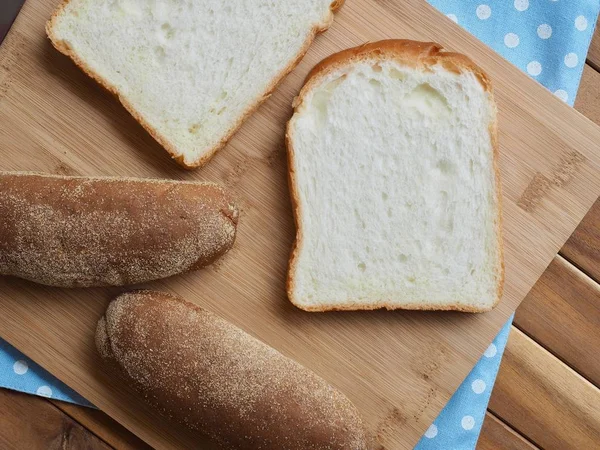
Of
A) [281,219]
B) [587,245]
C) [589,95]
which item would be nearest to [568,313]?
[587,245]

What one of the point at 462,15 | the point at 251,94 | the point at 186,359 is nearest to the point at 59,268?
the point at 186,359

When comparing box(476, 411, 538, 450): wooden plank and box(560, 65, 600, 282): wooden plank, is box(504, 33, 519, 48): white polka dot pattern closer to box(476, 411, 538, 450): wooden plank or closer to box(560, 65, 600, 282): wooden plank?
box(560, 65, 600, 282): wooden plank

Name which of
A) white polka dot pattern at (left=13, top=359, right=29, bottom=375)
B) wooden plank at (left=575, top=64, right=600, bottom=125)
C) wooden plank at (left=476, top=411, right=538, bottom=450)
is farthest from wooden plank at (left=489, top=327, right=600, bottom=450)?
white polka dot pattern at (left=13, top=359, right=29, bottom=375)

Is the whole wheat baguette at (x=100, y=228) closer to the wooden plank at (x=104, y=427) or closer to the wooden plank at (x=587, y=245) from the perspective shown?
the wooden plank at (x=104, y=427)

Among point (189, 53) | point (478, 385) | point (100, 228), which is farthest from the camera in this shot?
point (478, 385)

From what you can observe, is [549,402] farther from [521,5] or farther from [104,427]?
[104,427]

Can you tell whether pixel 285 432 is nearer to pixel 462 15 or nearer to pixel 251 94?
pixel 251 94
